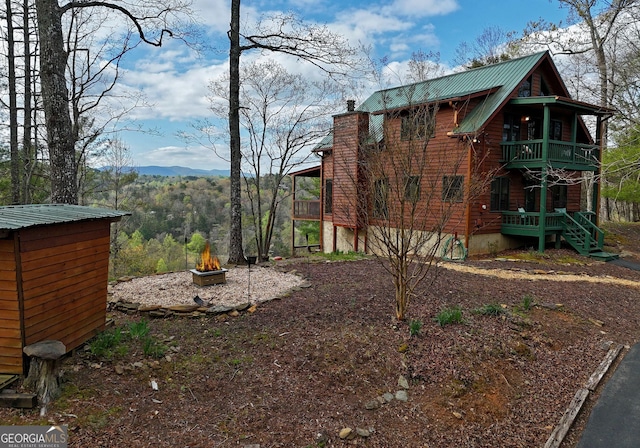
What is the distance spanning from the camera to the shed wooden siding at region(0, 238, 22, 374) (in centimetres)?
374

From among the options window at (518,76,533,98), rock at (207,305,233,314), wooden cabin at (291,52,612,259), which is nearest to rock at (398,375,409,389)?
rock at (207,305,233,314)

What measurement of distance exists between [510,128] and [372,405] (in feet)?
46.8

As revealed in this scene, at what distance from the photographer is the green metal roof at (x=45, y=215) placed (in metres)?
3.81

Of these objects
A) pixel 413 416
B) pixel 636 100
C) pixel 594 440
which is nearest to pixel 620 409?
pixel 594 440

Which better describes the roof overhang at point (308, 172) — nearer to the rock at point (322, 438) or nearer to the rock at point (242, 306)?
the rock at point (242, 306)

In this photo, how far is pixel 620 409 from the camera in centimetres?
430

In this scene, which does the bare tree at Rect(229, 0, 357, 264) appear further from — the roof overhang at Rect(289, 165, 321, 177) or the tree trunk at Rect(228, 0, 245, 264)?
the roof overhang at Rect(289, 165, 321, 177)

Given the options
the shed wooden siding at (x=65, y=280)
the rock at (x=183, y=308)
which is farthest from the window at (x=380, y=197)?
the shed wooden siding at (x=65, y=280)

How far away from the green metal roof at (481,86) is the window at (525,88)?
2.14 feet

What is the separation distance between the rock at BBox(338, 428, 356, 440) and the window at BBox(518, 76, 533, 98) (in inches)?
612

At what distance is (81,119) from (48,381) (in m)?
14.4

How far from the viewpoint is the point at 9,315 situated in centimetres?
382

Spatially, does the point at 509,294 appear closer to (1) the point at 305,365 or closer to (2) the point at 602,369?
(2) the point at 602,369

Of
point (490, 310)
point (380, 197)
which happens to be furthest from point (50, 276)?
point (490, 310)
